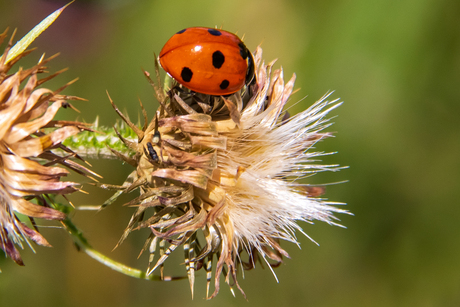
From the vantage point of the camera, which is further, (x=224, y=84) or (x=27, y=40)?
(x=224, y=84)

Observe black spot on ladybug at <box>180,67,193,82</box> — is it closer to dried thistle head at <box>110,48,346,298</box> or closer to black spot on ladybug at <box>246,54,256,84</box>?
dried thistle head at <box>110,48,346,298</box>

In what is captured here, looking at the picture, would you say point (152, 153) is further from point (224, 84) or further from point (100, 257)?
point (100, 257)

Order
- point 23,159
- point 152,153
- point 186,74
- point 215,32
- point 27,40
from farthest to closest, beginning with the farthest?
point 215,32, point 186,74, point 152,153, point 27,40, point 23,159

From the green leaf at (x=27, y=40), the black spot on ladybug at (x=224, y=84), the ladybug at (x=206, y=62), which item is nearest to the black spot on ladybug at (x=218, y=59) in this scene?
the ladybug at (x=206, y=62)

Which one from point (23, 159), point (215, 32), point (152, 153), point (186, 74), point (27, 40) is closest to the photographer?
point (23, 159)

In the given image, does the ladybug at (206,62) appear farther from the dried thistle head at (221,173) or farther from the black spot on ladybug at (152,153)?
the black spot on ladybug at (152,153)

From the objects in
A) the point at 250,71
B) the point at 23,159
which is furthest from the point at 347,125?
the point at 23,159

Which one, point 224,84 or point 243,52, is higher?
point 243,52

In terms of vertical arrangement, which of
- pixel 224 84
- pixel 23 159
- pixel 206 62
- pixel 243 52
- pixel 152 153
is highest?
pixel 243 52
